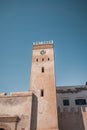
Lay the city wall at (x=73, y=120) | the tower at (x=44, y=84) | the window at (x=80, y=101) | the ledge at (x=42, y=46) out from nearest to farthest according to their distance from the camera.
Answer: the tower at (x=44, y=84) → the city wall at (x=73, y=120) → the ledge at (x=42, y=46) → the window at (x=80, y=101)

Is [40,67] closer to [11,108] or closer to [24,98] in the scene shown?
[24,98]

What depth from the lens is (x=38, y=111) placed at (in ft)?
56.0

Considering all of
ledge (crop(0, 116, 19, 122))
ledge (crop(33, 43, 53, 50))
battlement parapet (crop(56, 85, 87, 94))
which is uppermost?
ledge (crop(33, 43, 53, 50))

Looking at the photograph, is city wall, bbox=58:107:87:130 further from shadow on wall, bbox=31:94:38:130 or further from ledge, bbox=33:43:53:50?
ledge, bbox=33:43:53:50

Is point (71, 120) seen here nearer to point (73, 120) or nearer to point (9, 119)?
point (73, 120)

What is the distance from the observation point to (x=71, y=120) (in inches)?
757

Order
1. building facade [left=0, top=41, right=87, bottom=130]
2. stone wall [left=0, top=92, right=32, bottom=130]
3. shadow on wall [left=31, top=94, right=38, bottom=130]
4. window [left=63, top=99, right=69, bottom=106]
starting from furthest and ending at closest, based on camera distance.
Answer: window [left=63, top=99, right=69, bottom=106] → shadow on wall [left=31, top=94, right=38, bottom=130] → building facade [left=0, top=41, right=87, bottom=130] → stone wall [left=0, top=92, right=32, bottom=130]

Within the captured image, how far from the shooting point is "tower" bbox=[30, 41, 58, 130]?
16.4m

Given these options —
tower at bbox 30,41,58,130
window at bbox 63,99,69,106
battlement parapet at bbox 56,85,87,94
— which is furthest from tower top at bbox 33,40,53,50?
window at bbox 63,99,69,106

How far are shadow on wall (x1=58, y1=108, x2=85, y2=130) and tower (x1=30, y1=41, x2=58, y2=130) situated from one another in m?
3.43

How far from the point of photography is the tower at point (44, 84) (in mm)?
16391

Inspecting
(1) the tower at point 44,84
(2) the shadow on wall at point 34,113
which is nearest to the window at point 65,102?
(1) the tower at point 44,84

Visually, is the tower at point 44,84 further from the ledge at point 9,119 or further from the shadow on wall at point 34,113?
the ledge at point 9,119

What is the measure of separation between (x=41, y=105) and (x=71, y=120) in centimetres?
495
